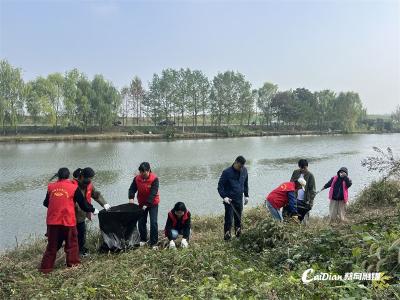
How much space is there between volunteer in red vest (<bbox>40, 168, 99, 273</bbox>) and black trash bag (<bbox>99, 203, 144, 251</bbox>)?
2.03 ft

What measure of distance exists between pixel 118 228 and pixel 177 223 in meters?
0.97

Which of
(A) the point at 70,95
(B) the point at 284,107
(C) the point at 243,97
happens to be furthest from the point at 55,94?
(B) the point at 284,107

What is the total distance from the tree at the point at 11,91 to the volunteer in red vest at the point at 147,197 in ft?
154

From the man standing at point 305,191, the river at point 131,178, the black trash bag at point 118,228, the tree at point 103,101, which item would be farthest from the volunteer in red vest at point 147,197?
the tree at point 103,101

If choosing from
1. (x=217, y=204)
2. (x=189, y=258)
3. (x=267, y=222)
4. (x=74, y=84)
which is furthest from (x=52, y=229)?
(x=74, y=84)

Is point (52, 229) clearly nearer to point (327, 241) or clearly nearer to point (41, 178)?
point (327, 241)

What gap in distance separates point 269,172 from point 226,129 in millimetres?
40072

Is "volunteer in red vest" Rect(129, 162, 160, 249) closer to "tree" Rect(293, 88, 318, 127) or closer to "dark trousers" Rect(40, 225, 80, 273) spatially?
"dark trousers" Rect(40, 225, 80, 273)

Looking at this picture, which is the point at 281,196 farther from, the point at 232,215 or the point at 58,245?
the point at 58,245

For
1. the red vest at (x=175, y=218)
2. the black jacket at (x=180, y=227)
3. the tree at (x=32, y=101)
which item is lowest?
the black jacket at (x=180, y=227)

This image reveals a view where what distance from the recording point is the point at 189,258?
4863 millimetres

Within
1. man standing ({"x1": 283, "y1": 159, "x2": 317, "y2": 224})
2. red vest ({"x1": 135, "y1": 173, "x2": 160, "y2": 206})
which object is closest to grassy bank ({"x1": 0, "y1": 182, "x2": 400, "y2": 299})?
red vest ({"x1": 135, "y1": 173, "x2": 160, "y2": 206})

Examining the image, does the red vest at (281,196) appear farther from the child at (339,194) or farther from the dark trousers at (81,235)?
the dark trousers at (81,235)

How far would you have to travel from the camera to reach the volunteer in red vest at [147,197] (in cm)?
657
